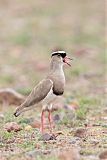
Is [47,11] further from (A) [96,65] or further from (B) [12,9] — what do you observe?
(A) [96,65]

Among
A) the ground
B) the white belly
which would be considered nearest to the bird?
the white belly

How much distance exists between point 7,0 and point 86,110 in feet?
47.9

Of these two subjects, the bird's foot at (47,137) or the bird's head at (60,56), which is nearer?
the bird's foot at (47,137)

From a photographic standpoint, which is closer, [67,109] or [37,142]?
[37,142]

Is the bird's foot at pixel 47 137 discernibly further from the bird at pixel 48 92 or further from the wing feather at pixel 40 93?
the wing feather at pixel 40 93

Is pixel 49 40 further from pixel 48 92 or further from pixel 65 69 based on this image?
pixel 48 92

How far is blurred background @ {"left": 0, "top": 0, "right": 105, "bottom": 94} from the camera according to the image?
13.3m

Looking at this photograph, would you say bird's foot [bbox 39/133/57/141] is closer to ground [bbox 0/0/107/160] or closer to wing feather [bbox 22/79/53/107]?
ground [bbox 0/0/107/160]

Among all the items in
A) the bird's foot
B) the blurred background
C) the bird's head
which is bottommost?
the bird's foot

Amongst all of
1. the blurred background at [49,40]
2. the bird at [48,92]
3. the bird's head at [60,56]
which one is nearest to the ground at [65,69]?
the blurred background at [49,40]

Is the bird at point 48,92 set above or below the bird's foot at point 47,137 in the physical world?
above

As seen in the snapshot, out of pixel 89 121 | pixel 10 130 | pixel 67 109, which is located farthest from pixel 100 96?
pixel 10 130

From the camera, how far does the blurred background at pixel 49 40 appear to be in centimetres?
1331

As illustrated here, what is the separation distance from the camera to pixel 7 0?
23.7 m
